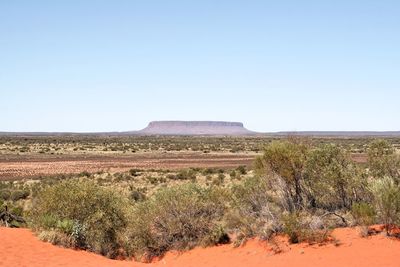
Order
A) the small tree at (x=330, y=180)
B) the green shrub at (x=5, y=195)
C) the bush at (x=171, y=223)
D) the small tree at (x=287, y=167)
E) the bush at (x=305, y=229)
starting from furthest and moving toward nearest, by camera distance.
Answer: the green shrub at (x=5, y=195), the small tree at (x=287, y=167), the small tree at (x=330, y=180), the bush at (x=171, y=223), the bush at (x=305, y=229)

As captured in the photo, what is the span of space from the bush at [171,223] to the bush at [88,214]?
822mm

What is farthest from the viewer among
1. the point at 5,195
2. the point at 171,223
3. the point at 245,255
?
the point at 5,195

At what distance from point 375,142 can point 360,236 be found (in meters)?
10.6

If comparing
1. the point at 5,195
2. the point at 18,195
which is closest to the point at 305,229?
the point at 18,195

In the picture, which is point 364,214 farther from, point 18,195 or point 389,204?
point 18,195

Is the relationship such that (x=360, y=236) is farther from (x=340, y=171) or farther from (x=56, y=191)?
(x=56, y=191)

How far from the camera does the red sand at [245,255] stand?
1255 centimetres

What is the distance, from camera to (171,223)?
1694 cm

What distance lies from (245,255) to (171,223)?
3.53 m

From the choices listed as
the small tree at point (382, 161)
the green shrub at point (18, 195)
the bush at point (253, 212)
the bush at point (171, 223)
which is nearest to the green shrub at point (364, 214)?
the bush at point (253, 212)

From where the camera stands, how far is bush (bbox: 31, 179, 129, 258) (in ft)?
55.1

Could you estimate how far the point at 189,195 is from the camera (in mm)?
17188

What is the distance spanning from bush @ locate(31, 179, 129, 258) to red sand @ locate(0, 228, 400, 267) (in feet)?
2.83

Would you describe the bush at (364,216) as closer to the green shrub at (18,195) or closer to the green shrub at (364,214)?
the green shrub at (364,214)
